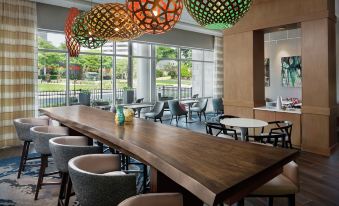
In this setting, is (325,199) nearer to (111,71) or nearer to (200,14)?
(200,14)

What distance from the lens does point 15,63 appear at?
5.65 m

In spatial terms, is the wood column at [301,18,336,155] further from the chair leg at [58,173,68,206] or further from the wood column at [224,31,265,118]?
the chair leg at [58,173,68,206]

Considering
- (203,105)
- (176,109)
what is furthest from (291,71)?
(176,109)

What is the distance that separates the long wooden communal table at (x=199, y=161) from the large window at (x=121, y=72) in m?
4.94

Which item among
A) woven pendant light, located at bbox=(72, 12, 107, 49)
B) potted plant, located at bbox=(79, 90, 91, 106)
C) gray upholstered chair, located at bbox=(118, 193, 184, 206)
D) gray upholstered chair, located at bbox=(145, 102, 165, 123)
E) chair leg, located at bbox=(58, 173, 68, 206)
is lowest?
chair leg, located at bbox=(58, 173, 68, 206)

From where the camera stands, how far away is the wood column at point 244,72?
626 cm

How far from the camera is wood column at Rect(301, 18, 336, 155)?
16.5ft

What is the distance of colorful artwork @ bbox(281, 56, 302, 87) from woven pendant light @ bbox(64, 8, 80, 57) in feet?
24.4

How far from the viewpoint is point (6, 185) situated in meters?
3.54

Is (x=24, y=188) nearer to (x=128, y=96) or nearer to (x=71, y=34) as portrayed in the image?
(x=71, y=34)

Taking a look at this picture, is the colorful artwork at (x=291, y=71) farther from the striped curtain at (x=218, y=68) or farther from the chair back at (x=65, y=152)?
the chair back at (x=65, y=152)

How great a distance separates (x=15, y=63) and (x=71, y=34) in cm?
325

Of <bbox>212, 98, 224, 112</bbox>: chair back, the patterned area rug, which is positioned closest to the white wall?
<bbox>212, 98, 224, 112</bbox>: chair back

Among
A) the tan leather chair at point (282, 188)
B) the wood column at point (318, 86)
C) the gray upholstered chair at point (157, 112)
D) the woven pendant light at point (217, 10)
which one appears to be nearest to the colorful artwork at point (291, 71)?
the wood column at point (318, 86)
